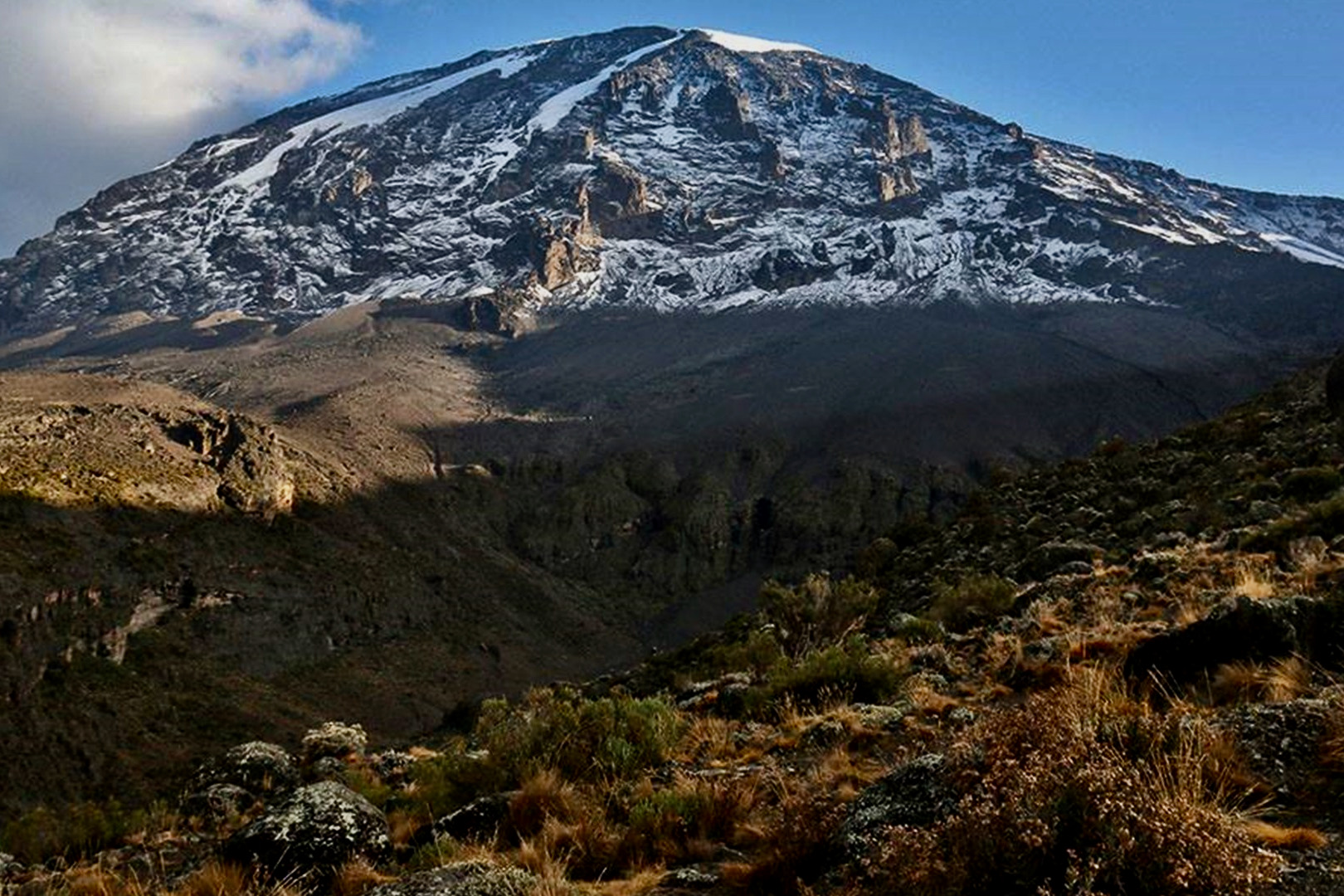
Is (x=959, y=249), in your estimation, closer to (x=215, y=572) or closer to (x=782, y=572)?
(x=782, y=572)

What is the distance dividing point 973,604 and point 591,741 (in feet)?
26.6

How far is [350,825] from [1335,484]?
588 inches

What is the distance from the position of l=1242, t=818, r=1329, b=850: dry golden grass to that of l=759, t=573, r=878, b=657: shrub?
39.9 ft

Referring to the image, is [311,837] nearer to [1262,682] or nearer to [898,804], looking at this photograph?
[898,804]

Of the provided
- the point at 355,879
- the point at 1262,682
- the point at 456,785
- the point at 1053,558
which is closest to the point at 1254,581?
the point at 1262,682

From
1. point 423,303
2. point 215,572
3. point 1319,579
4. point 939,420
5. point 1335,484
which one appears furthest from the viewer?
point 423,303

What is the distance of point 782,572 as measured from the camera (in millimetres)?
83125

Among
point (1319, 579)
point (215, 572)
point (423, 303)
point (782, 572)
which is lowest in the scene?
point (782, 572)

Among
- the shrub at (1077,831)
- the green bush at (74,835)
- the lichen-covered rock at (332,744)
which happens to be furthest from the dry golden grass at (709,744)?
the lichen-covered rock at (332,744)

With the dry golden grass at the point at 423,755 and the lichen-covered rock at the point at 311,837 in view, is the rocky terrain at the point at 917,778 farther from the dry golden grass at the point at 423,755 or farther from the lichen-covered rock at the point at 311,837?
the dry golden grass at the point at 423,755

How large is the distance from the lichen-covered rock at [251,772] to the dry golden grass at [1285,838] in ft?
38.0

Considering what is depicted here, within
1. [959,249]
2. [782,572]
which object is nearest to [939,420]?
[782,572]

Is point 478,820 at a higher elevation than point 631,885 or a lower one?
lower

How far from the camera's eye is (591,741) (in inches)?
274
